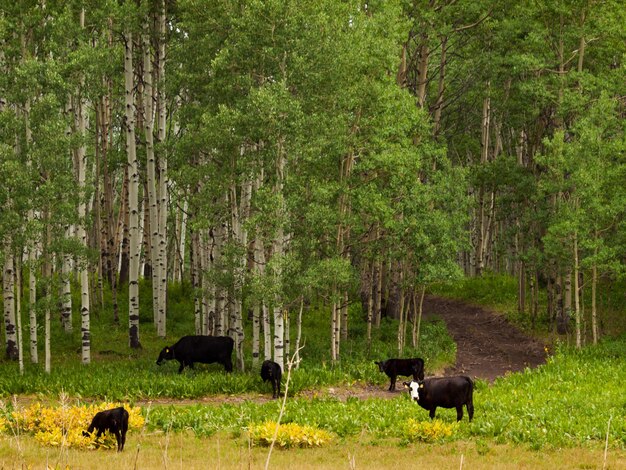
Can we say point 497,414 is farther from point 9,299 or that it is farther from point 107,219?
point 107,219

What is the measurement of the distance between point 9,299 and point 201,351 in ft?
25.1

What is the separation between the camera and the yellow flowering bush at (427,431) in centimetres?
1638

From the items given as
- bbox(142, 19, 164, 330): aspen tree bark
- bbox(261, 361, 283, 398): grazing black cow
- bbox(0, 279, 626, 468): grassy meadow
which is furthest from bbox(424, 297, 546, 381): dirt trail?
bbox(142, 19, 164, 330): aspen tree bark

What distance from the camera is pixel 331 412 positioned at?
64.7ft

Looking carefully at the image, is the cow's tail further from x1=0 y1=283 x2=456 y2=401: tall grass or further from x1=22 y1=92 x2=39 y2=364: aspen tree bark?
x1=22 y1=92 x2=39 y2=364: aspen tree bark

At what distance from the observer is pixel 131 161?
31.1m

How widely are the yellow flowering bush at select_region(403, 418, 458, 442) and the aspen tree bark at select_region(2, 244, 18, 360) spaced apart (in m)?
16.1

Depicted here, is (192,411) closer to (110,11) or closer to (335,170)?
(335,170)

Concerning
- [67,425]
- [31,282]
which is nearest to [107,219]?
[31,282]

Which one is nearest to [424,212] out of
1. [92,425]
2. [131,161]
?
[131,161]

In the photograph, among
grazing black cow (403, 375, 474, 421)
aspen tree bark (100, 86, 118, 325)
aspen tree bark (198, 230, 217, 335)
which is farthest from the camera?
aspen tree bark (100, 86, 118, 325)

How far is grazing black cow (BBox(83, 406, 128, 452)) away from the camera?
1534 centimetres

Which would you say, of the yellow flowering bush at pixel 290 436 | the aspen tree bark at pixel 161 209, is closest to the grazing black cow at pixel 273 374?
the yellow flowering bush at pixel 290 436

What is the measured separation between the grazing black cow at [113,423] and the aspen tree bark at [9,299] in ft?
38.4
